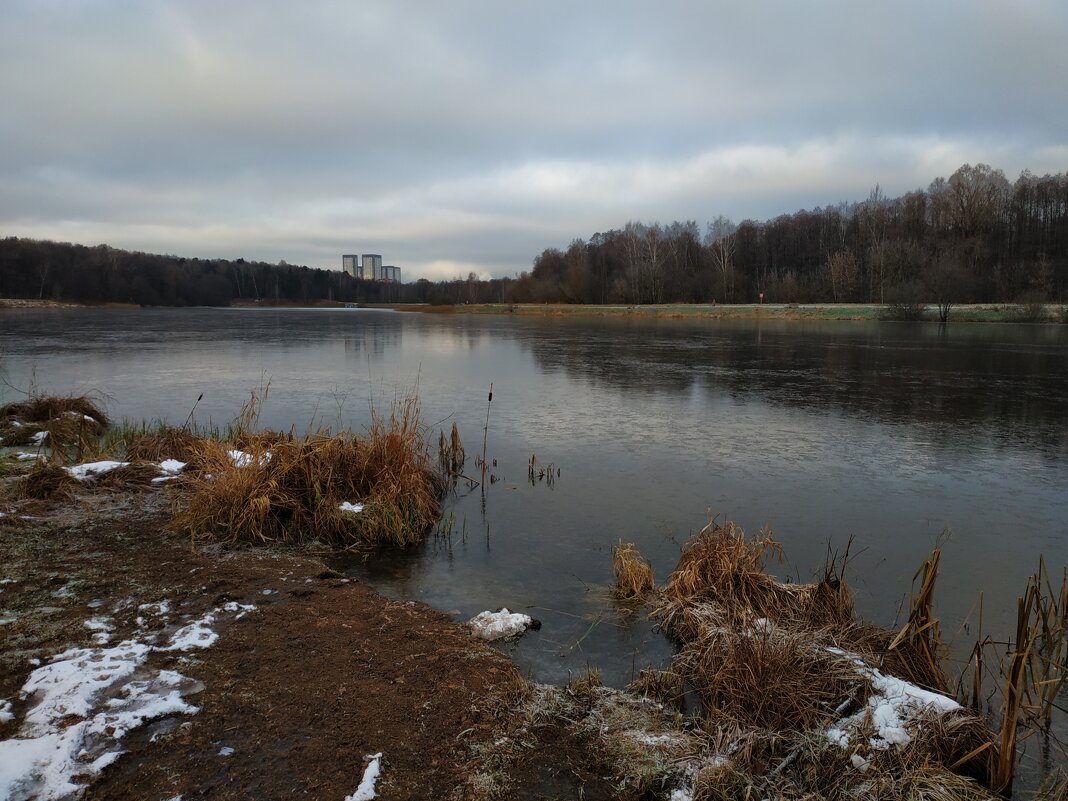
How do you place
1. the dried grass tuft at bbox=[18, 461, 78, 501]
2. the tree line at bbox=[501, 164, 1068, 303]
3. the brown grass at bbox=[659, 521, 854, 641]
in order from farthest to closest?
the tree line at bbox=[501, 164, 1068, 303] < the dried grass tuft at bbox=[18, 461, 78, 501] < the brown grass at bbox=[659, 521, 854, 641]

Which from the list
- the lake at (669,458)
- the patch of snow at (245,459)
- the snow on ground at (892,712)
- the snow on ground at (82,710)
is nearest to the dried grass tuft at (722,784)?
the snow on ground at (892,712)

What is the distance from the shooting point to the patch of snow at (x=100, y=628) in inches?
143

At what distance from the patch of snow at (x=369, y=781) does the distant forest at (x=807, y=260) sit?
51.0 meters

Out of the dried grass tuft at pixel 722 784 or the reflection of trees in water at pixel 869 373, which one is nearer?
the dried grass tuft at pixel 722 784

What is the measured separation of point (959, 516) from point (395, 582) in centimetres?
590

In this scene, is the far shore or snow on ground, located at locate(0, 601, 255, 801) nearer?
snow on ground, located at locate(0, 601, 255, 801)

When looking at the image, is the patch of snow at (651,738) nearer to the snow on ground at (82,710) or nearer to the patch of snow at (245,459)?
the snow on ground at (82,710)

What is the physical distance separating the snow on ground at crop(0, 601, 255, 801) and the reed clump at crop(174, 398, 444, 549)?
2206mm

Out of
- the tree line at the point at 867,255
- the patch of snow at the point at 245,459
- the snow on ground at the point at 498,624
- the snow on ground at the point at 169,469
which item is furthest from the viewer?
the tree line at the point at 867,255

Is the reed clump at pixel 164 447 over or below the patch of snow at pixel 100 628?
over

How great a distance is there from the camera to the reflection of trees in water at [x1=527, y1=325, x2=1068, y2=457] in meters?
12.3

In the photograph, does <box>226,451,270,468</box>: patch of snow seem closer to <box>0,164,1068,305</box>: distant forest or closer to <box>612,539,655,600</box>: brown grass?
<box>612,539,655,600</box>: brown grass

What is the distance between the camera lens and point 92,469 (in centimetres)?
720

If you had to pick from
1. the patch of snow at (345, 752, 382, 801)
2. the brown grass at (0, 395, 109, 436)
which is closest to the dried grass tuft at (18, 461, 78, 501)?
the brown grass at (0, 395, 109, 436)
